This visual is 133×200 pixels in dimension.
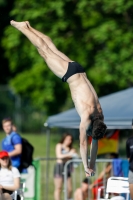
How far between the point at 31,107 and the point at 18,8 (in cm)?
1368

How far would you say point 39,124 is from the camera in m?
34.6

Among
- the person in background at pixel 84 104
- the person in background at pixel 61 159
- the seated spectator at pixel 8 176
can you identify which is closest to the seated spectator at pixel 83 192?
the person in background at pixel 61 159

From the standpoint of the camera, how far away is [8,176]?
11.3 meters

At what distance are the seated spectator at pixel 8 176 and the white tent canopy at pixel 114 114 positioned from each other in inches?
93.8

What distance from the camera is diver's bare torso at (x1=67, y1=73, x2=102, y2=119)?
379 inches

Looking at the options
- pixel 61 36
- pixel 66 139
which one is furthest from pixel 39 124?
pixel 66 139

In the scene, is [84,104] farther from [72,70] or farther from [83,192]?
[83,192]

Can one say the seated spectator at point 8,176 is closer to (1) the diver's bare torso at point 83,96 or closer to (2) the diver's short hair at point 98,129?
(1) the diver's bare torso at point 83,96

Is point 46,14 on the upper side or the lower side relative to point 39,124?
upper

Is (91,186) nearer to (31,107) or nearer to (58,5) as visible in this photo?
(58,5)

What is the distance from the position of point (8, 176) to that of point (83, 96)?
8.08ft

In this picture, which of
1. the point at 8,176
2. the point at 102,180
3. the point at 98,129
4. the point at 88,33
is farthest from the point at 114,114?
the point at 88,33

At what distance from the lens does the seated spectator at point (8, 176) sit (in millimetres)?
11227

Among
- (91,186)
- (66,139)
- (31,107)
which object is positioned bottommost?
(91,186)
